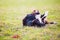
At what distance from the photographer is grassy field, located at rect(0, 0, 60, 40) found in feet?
7.48

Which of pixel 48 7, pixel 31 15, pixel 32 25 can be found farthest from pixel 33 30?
pixel 48 7

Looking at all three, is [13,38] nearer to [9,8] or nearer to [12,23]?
[12,23]

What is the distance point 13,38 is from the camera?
227 centimetres

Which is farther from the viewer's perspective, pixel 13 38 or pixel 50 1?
pixel 50 1

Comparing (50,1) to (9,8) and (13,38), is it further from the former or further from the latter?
(13,38)

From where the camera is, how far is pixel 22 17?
7.74ft

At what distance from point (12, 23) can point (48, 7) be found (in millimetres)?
636

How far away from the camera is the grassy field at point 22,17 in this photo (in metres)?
2.28

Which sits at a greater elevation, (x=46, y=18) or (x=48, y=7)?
(x=48, y=7)

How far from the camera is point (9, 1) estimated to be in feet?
7.93

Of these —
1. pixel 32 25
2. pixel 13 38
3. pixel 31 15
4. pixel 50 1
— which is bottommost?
pixel 13 38

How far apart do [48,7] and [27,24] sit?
0.44 metres

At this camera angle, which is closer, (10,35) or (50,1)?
(10,35)

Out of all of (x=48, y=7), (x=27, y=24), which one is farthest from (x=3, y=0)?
(x=48, y=7)
